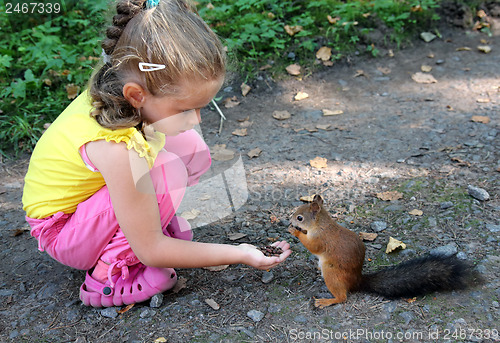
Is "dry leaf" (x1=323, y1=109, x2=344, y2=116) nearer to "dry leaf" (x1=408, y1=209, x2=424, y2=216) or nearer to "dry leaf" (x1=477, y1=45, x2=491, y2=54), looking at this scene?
"dry leaf" (x1=408, y1=209, x2=424, y2=216)

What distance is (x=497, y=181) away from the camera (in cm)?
233

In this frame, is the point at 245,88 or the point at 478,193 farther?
the point at 245,88

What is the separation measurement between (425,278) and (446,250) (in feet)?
1.03

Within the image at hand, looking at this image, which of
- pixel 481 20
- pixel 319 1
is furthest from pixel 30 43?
pixel 481 20

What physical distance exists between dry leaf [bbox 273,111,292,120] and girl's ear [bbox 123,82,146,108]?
6.20 ft

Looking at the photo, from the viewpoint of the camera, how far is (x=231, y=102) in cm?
348

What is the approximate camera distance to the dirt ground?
5.36 feet

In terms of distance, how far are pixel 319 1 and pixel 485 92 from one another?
5.60 ft

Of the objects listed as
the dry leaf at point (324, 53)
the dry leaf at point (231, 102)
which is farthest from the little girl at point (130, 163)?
the dry leaf at point (324, 53)

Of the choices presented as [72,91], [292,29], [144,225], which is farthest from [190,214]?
[292,29]

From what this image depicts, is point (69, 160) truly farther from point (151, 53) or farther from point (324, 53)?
point (324, 53)

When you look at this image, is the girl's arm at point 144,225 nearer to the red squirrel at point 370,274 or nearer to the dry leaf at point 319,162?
the red squirrel at point 370,274

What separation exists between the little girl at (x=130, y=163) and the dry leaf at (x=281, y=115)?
1547 millimetres

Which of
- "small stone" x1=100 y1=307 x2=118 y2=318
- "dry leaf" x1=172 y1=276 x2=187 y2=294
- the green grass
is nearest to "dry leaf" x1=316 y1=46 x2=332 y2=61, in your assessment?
the green grass
